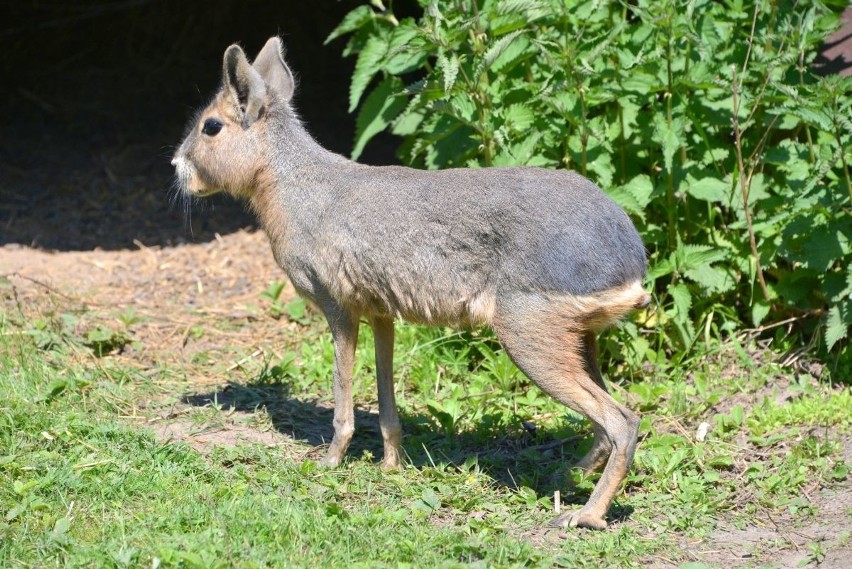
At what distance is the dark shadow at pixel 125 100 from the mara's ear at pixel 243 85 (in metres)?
3.23

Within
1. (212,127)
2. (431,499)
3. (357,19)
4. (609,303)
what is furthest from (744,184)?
(212,127)

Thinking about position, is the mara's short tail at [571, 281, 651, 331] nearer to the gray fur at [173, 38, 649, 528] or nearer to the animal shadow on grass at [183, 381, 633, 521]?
the gray fur at [173, 38, 649, 528]

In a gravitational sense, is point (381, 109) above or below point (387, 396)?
above

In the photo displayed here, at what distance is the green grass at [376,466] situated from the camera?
424 centimetres

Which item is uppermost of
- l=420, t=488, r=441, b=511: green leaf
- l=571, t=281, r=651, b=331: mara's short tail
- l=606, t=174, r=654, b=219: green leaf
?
l=606, t=174, r=654, b=219: green leaf


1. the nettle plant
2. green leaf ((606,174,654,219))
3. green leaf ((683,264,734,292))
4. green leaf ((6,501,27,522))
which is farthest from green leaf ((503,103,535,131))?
green leaf ((6,501,27,522))

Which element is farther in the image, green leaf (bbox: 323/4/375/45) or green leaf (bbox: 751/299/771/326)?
green leaf (bbox: 323/4/375/45)

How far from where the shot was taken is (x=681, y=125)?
227 inches

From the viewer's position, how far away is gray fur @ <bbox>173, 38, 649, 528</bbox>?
4520 millimetres

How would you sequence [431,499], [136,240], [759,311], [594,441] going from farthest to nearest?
1. [136,240]
2. [759,311]
3. [594,441]
4. [431,499]

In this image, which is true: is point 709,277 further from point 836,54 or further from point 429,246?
point 429,246

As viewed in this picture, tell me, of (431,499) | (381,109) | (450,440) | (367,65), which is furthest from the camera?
(381,109)

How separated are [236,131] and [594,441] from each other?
8.08 feet

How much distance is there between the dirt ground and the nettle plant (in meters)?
0.83
